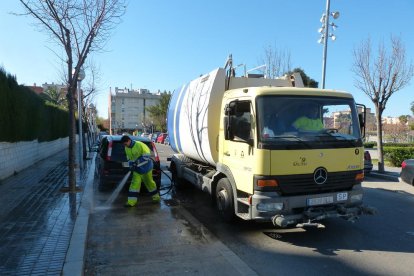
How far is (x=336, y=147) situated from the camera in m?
6.65

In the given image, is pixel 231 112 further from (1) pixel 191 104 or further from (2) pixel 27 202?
(2) pixel 27 202

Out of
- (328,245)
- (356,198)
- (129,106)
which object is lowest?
(328,245)

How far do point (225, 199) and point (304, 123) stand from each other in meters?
2.01

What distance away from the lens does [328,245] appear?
20.8 ft

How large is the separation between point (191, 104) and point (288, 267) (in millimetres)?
5032

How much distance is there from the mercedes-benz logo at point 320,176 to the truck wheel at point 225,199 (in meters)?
1.57

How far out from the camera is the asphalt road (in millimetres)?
5316

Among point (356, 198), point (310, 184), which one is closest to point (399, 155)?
point (356, 198)

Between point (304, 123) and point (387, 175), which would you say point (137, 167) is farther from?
point (387, 175)

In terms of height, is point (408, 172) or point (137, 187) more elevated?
point (408, 172)

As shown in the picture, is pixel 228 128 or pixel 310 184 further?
pixel 228 128

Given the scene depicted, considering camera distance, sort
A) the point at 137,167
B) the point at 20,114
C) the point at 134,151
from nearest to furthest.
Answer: the point at 137,167 < the point at 134,151 < the point at 20,114

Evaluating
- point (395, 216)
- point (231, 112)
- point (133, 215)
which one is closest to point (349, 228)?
point (395, 216)

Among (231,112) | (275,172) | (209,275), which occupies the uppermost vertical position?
(231,112)
